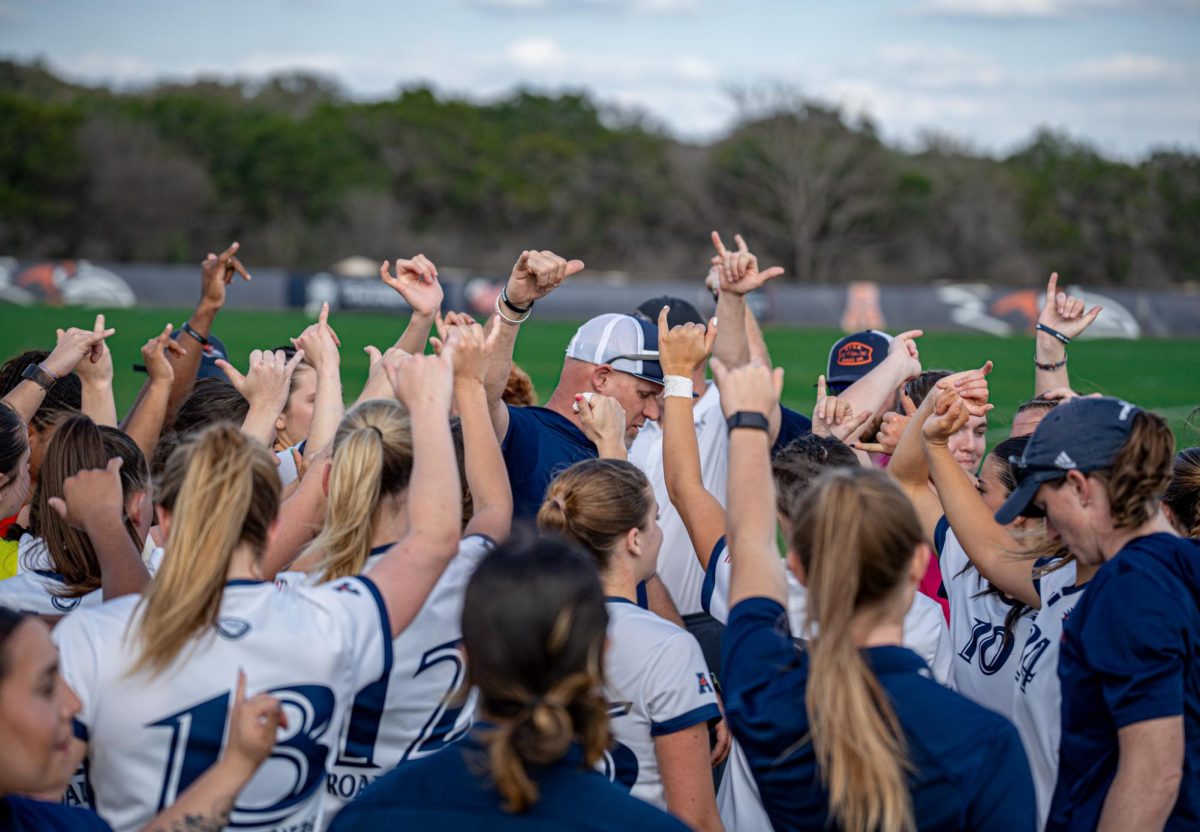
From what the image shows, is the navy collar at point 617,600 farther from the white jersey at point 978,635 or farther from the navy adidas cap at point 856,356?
the navy adidas cap at point 856,356

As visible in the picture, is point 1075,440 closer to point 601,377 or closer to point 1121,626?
point 1121,626

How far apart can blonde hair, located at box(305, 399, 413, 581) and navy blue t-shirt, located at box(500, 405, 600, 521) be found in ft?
4.22

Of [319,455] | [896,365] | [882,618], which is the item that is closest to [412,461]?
[319,455]

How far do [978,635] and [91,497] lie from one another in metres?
2.46

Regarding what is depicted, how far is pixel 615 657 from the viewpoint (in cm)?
283

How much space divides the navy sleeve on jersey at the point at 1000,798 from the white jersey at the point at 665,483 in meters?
1.86

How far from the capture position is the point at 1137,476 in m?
2.55

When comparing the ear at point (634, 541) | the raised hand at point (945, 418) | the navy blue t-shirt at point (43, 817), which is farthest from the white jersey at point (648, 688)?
the navy blue t-shirt at point (43, 817)

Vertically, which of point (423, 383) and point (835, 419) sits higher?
point (423, 383)

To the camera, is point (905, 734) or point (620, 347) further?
point (620, 347)

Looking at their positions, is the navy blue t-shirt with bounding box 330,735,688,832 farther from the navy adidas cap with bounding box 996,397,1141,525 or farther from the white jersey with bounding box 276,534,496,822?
the navy adidas cap with bounding box 996,397,1141,525

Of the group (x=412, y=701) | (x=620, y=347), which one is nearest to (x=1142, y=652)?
(x=412, y=701)

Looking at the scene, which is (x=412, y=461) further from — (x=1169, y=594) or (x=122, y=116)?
(x=122, y=116)

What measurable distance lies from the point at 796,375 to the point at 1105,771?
16.1 meters
